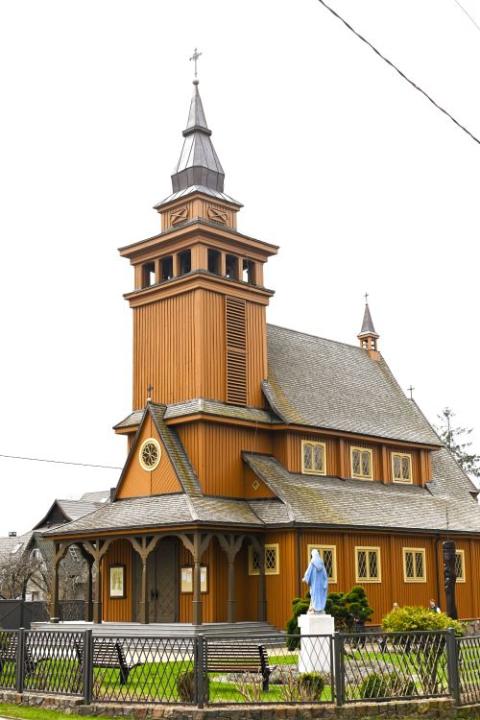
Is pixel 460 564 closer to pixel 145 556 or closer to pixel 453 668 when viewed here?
pixel 145 556

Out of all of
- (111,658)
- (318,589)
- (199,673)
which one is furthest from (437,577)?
(199,673)

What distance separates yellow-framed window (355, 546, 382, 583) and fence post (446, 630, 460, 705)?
1884 cm

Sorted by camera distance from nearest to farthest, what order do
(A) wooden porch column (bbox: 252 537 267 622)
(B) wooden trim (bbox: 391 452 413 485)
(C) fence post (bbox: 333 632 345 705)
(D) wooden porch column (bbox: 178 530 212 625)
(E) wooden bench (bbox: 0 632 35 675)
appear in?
(C) fence post (bbox: 333 632 345 705) → (E) wooden bench (bbox: 0 632 35 675) → (D) wooden porch column (bbox: 178 530 212 625) → (A) wooden porch column (bbox: 252 537 267 622) → (B) wooden trim (bbox: 391 452 413 485)

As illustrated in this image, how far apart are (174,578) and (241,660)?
1523 centimetres

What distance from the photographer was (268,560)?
33.9m

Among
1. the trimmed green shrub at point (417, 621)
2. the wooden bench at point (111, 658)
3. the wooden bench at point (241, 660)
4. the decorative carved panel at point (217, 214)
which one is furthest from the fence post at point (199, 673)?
the decorative carved panel at point (217, 214)

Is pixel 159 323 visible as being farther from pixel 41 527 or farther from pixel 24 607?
pixel 41 527

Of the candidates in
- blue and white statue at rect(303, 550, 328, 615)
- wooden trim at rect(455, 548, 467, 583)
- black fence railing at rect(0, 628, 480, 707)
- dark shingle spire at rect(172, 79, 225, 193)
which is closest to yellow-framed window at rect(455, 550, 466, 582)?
wooden trim at rect(455, 548, 467, 583)

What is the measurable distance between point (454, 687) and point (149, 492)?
1973 centimetres

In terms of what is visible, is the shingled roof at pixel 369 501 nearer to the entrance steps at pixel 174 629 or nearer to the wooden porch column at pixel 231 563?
the wooden porch column at pixel 231 563

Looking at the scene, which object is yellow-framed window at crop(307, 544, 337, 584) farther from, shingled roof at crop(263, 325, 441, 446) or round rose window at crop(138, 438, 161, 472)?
round rose window at crop(138, 438, 161, 472)

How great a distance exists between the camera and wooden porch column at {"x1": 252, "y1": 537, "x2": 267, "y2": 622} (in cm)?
3328

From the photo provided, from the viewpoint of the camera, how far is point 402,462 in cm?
4353

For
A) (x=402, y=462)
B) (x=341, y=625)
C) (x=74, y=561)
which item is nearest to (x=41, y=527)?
(x=74, y=561)
